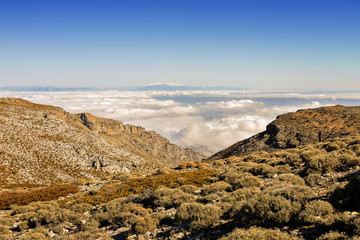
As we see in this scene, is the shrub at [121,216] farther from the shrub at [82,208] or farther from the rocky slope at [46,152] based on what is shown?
the rocky slope at [46,152]

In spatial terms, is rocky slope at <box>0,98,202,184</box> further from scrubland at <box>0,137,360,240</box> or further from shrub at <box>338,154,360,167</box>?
shrub at <box>338,154,360,167</box>

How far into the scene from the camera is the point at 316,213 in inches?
239

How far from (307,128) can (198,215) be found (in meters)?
41.5

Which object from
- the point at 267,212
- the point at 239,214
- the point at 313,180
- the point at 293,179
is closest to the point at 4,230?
the point at 239,214

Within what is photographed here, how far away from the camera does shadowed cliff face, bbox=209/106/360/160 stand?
119 feet

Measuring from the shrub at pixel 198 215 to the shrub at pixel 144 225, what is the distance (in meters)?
1.02

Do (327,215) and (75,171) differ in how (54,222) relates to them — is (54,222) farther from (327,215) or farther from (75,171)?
(75,171)

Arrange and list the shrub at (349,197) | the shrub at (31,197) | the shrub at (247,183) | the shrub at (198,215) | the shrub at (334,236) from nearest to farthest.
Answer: the shrub at (334,236)
the shrub at (349,197)
the shrub at (198,215)
the shrub at (247,183)
the shrub at (31,197)

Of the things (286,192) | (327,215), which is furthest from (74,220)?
(327,215)

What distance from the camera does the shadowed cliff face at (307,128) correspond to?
119 ft

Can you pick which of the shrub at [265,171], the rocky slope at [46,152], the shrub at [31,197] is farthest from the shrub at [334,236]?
the rocky slope at [46,152]

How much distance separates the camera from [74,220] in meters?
11.5

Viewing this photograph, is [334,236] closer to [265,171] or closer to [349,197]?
[349,197]

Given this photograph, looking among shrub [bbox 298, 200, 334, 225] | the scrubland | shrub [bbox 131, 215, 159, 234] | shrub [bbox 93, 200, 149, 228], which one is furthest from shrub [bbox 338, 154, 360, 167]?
shrub [bbox 93, 200, 149, 228]
